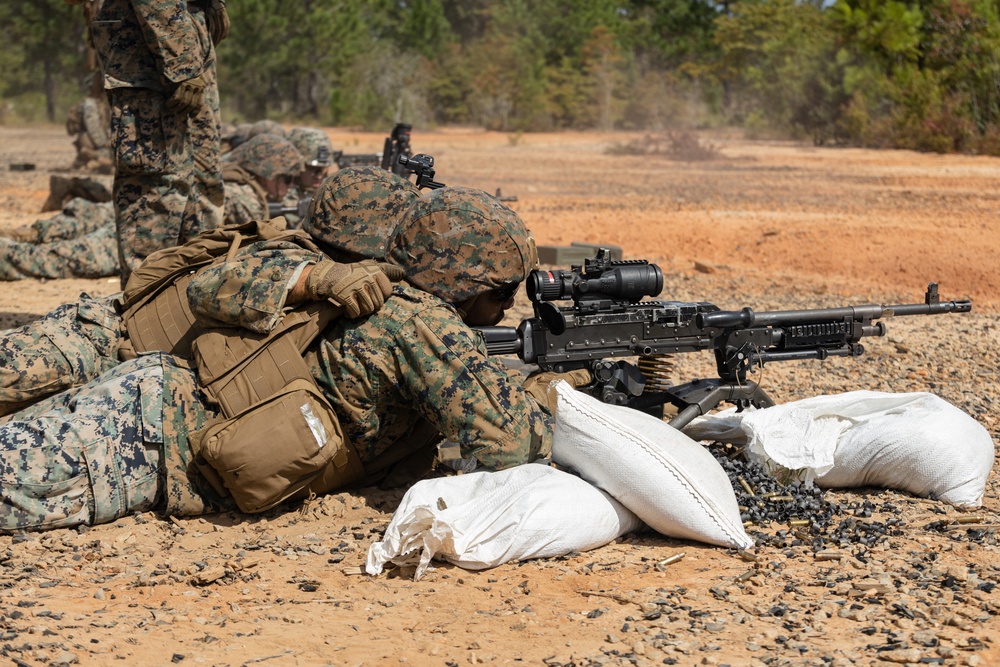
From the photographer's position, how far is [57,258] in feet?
29.7

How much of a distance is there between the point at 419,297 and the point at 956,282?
7011mm

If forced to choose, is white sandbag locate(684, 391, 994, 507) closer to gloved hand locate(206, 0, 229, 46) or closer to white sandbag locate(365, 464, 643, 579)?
white sandbag locate(365, 464, 643, 579)

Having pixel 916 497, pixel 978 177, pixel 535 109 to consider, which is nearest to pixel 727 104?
pixel 535 109

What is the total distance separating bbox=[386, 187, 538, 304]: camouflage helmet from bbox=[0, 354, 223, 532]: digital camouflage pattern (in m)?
0.94

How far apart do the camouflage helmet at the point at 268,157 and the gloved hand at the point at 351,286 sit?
5.36m

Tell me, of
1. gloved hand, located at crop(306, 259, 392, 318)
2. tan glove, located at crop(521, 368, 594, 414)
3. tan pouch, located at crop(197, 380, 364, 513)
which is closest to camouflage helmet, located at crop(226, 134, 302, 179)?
tan glove, located at crop(521, 368, 594, 414)

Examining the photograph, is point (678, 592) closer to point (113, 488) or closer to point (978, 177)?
point (113, 488)

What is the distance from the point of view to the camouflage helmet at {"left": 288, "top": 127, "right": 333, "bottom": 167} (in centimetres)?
974

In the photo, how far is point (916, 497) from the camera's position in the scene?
14.0ft

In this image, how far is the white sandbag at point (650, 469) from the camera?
12.2 ft

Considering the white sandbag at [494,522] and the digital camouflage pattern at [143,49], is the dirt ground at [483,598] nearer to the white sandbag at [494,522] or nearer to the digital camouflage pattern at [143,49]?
the white sandbag at [494,522]

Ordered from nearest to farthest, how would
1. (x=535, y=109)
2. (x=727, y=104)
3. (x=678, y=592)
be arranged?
(x=678, y=592) < (x=535, y=109) < (x=727, y=104)

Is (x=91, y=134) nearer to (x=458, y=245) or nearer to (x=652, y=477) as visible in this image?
(x=458, y=245)

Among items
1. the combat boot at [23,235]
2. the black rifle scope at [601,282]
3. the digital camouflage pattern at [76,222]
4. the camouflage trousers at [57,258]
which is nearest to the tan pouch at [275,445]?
the black rifle scope at [601,282]
